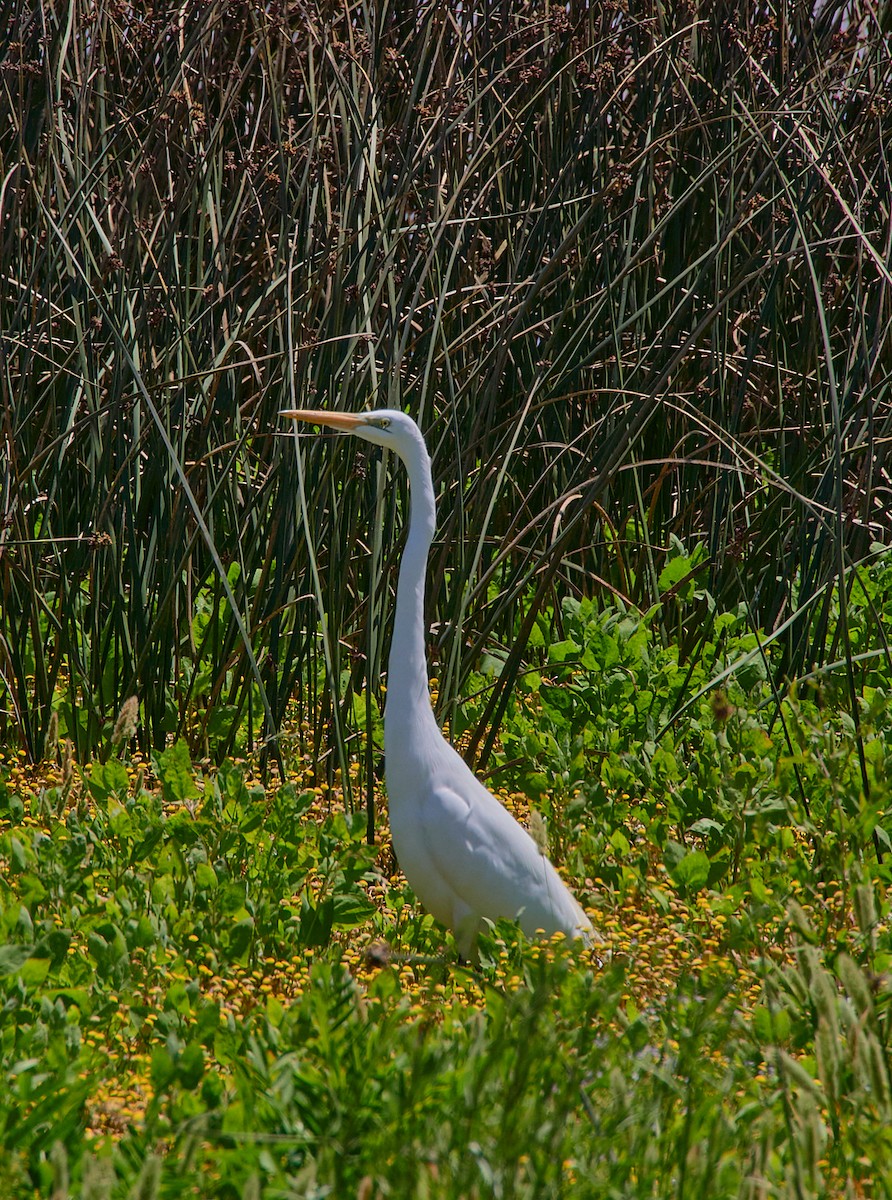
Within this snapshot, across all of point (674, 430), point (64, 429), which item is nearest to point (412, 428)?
point (64, 429)

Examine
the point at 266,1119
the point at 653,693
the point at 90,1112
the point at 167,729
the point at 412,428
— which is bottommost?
the point at 167,729

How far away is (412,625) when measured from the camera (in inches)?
110

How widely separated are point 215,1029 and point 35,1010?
30 cm

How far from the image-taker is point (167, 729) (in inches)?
144

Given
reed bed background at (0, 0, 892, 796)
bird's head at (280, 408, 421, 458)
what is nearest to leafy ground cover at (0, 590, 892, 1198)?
reed bed background at (0, 0, 892, 796)

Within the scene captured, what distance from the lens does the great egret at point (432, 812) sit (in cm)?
271

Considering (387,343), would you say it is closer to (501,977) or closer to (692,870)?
(692,870)

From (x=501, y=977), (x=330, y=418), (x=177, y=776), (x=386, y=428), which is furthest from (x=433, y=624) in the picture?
(x=501, y=977)

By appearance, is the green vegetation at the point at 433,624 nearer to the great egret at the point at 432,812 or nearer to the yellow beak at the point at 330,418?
the great egret at the point at 432,812

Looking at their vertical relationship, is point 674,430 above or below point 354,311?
below

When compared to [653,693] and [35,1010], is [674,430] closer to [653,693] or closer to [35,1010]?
[653,693]

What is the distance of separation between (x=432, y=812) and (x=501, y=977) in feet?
1.52

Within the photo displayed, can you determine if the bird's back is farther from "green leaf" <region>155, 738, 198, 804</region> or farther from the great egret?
"green leaf" <region>155, 738, 198, 804</region>

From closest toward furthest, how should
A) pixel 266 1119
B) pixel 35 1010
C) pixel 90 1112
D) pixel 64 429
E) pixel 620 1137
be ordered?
pixel 620 1137, pixel 266 1119, pixel 90 1112, pixel 35 1010, pixel 64 429
